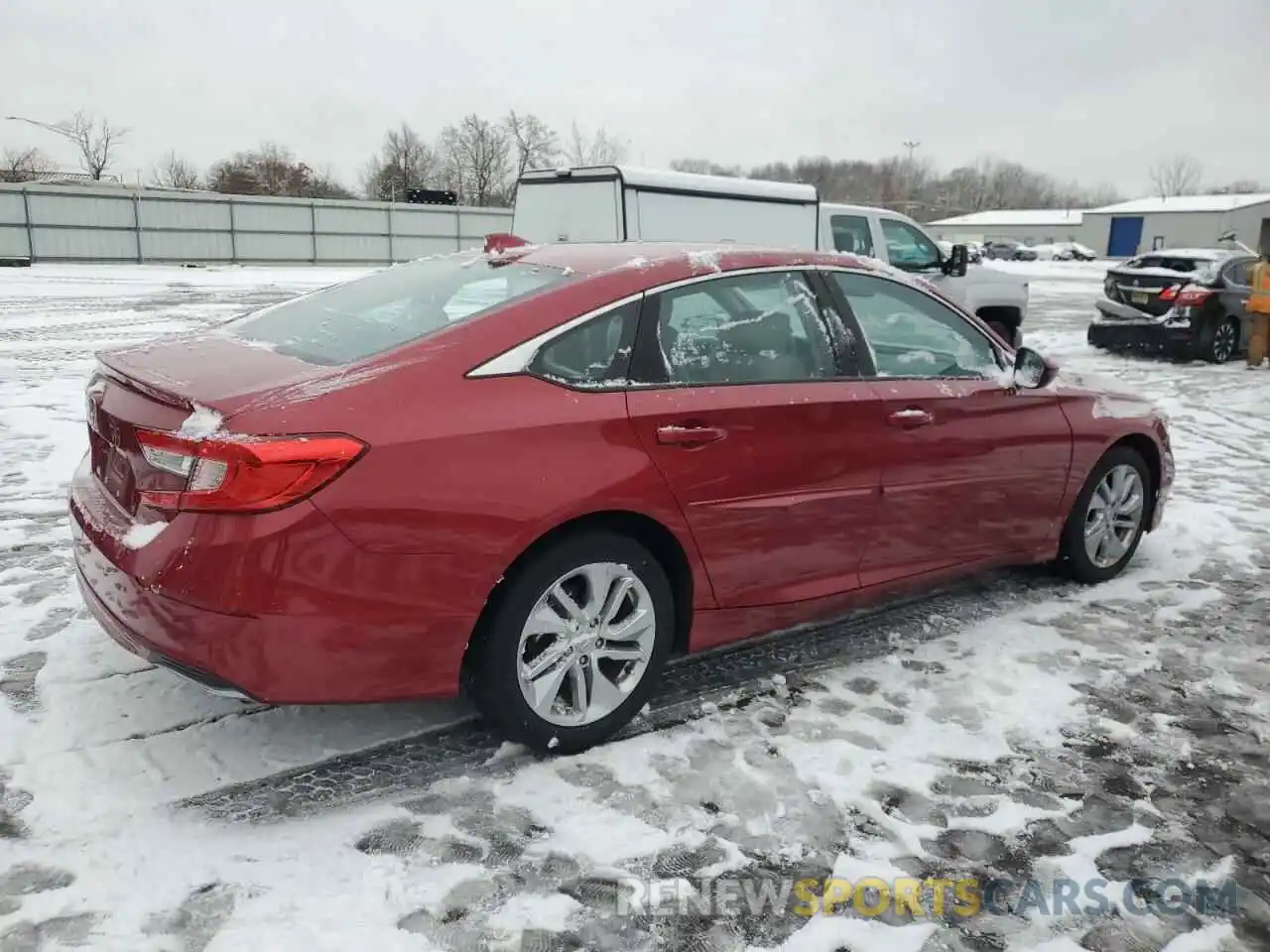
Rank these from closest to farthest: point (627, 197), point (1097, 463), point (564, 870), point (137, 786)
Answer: point (564, 870)
point (137, 786)
point (1097, 463)
point (627, 197)

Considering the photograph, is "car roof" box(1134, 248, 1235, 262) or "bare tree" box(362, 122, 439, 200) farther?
"bare tree" box(362, 122, 439, 200)

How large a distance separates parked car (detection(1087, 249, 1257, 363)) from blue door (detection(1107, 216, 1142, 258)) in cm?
7736

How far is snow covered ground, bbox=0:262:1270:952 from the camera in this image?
2.49 m

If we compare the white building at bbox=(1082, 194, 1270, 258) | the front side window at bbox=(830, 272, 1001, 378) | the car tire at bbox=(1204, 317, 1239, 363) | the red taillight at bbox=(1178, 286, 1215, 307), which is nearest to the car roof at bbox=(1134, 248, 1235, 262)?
the red taillight at bbox=(1178, 286, 1215, 307)

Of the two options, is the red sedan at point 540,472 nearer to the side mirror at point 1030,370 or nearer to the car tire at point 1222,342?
the side mirror at point 1030,370

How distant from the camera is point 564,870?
8.80 feet

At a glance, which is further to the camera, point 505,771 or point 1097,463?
point 1097,463

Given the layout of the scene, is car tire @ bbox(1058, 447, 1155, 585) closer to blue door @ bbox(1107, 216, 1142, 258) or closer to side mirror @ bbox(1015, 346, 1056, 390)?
side mirror @ bbox(1015, 346, 1056, 390)

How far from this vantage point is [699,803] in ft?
9.89

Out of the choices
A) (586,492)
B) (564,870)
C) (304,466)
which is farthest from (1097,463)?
(304,466)

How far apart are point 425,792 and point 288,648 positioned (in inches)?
26.1

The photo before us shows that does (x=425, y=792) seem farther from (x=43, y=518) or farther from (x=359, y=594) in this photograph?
(x=43, y=518)

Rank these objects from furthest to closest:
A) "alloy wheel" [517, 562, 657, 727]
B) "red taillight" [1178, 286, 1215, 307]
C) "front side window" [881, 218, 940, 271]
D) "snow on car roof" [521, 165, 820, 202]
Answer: "red taillight" [1178, 286, 1215, 307], "front side window" [881, 218, 940, 271], "snow on car roof" [521, 165, 820, 202], "alloy wheel" [517, 562, 657, 727]

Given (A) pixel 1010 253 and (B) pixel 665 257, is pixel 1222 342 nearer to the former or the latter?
(B) pixel 665 257
